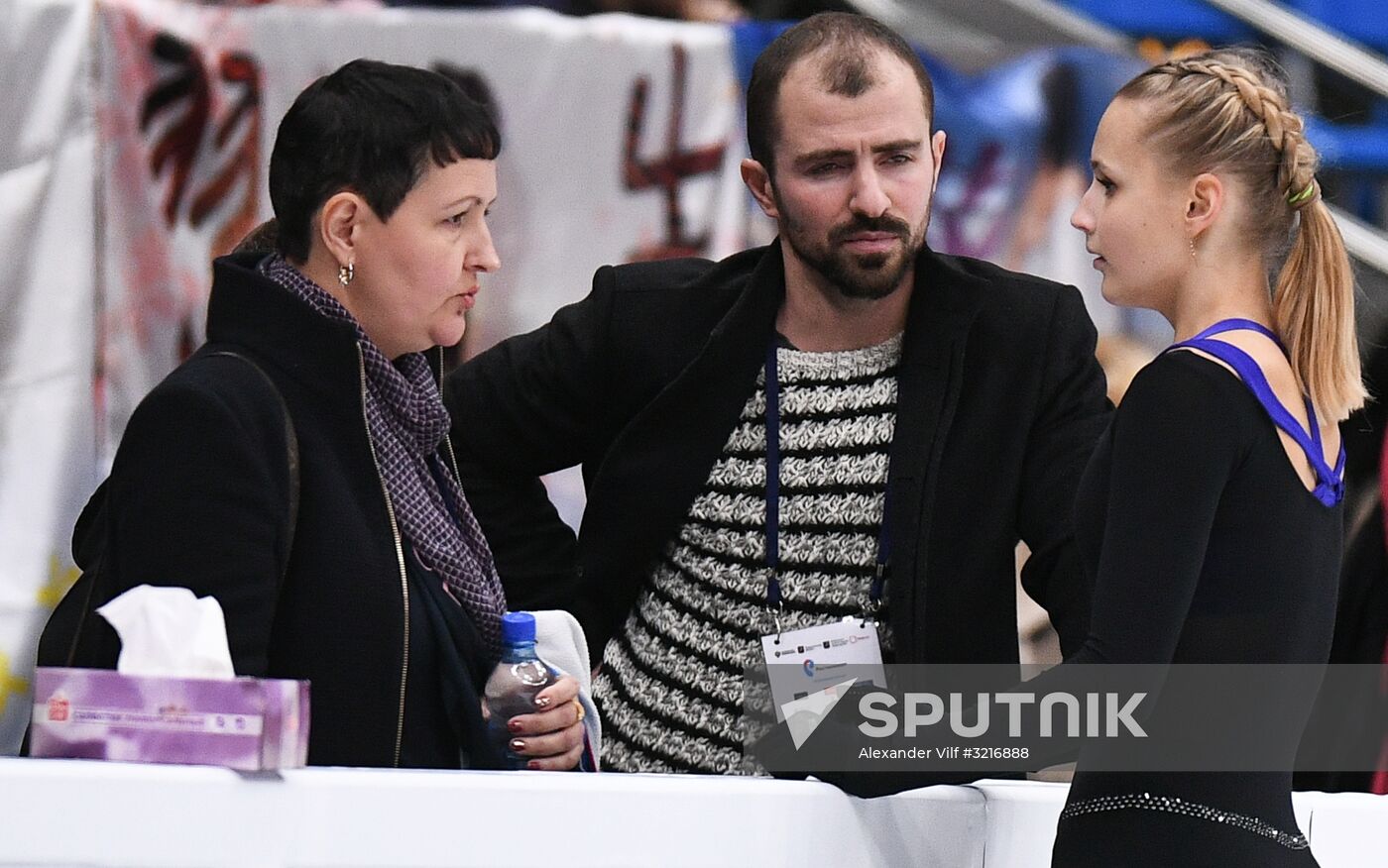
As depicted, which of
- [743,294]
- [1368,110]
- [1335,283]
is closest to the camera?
[1335,283]

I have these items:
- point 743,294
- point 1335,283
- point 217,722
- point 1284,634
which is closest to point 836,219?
point 743,294

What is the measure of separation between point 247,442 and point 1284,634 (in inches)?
37.7

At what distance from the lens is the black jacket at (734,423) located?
6.95ft

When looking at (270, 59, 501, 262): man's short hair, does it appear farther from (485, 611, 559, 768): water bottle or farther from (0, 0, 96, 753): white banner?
(0, 0, 96, 753): white banner

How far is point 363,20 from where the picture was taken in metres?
3.43

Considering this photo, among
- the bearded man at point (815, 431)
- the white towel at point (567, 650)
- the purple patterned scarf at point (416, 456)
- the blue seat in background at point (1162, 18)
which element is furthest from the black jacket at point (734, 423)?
the blue seat in background at point (1162, 18)

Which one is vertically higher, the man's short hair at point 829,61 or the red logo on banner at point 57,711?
the man's short hair at point 829,61

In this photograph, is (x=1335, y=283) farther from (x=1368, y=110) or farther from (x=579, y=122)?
(x=1368, y=110)

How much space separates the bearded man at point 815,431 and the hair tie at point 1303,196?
0.58 meters

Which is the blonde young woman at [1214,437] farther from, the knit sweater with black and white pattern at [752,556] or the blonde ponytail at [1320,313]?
the knit sweater with black and white pattern at [752,556]

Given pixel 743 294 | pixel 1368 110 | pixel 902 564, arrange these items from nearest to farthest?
1. pixel 902 564
2. pixel 743 294
3. pixel 1368 110

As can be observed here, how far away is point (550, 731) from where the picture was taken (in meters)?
1.75

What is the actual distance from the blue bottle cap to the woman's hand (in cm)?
7

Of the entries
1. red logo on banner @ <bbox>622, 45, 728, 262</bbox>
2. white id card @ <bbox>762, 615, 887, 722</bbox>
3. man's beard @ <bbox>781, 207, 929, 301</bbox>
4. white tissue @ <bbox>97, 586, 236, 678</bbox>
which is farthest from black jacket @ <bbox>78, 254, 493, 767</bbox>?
red logo on banner @ <bbox>622, 45, 728, 262</bbox>
